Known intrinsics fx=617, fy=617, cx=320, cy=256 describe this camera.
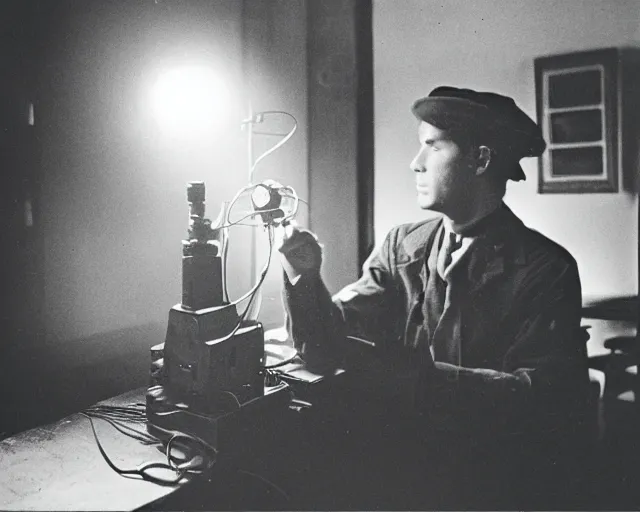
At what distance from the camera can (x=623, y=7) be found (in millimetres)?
1508

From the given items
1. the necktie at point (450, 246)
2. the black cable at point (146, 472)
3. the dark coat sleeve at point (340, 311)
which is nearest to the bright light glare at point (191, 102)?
the dark coat sleeve at point (340, 311)

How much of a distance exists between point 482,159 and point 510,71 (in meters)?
0.29

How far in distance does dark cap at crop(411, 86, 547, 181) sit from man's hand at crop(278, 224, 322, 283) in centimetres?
46

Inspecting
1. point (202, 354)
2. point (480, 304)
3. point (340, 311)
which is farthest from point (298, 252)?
point (480, 304)

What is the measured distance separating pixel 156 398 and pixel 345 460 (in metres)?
0.45

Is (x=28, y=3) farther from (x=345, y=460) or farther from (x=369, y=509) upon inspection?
(x=369, y=509)

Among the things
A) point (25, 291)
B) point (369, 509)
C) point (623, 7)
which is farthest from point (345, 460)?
point (623, 7)

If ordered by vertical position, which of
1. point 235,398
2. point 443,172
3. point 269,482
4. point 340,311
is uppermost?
point 443,172

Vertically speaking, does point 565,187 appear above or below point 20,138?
below

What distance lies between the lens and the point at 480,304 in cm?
161

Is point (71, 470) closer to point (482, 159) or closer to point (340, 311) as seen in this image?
point (340, 311)

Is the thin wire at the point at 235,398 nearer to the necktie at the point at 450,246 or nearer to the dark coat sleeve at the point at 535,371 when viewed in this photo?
the dark coat sleeve at the point at 535,371

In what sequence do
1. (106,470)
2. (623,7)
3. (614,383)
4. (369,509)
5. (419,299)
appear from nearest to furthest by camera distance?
(106,470) → (369,509) → (623,7) → (614,383) → (419,299)

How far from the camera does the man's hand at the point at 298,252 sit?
59.3 inches
